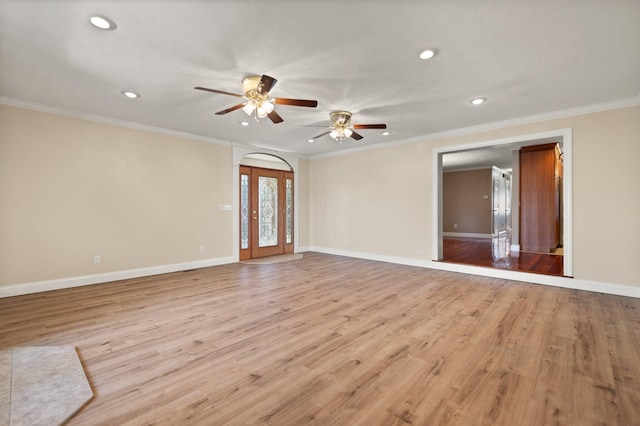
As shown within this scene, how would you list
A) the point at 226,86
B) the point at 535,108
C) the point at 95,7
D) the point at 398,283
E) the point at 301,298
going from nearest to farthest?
the point at 95,7 < the point at 226,86 < the point at 301,298 < the point at 535,108 < the point at 398,283

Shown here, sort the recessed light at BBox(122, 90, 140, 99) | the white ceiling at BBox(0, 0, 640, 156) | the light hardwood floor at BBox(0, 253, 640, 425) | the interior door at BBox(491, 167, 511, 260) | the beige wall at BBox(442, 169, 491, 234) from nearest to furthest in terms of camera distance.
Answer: the light hardwood floor at BBox(0, 253, 640, 425) → the white ceiling at BBox(0, 0, 640, 156) → the recessed light at BBox(122, 90, 140, 99) → the interior door at BBox(491, 167, 511, 260) → the beige wall at BBox(442, 169, 491, 234)

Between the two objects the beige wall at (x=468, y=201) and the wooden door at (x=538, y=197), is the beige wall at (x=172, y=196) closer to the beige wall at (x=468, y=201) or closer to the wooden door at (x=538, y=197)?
the wooden door at (x=538, y=197)

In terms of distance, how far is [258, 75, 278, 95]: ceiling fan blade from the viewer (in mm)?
2707

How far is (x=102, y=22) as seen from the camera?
2164 millimetres

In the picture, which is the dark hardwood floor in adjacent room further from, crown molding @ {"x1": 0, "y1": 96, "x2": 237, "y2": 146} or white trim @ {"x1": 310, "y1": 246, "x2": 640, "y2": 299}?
crown molding @ {"x1": 0, "y1": 96, "x2": 237, "y2": 146}

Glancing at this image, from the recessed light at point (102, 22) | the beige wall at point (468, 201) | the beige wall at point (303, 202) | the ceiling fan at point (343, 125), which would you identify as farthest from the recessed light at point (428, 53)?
the beige wall at point (468, 201)

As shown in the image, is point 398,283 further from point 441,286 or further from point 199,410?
point 199,410

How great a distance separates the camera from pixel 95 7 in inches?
79.1

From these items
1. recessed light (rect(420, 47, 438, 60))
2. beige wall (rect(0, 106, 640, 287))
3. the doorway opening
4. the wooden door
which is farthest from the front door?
the wooden door

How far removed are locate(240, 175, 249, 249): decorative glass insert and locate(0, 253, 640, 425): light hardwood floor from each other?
252 centimetres

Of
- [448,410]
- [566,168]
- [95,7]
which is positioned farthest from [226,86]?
[566,168]

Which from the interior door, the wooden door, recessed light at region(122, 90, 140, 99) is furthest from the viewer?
the interior door

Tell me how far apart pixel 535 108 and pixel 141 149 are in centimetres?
642

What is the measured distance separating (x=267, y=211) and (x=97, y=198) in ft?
11.6
